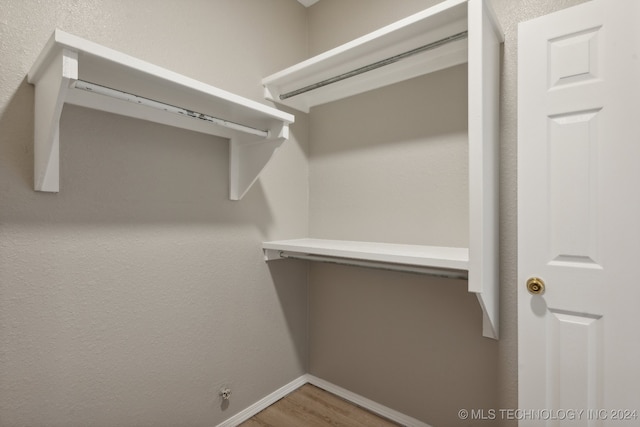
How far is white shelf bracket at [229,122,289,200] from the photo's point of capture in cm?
148

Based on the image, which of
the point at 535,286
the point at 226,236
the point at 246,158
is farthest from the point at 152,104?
the point at 535,286

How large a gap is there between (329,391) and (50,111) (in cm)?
194

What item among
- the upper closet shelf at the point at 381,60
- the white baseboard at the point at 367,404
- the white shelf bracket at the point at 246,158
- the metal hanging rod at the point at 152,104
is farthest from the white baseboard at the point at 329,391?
the upper closet shelf at the point at 381,60

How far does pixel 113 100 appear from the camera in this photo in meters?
1.12

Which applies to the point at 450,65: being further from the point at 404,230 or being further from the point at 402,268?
A: the point at 402,268

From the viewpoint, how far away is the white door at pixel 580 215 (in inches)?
38.8

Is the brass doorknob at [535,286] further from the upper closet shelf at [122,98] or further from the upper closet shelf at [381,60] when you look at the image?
the upper closet shelf at [122,98]

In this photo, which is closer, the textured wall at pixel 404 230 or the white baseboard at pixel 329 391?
the textured wall at pixel 404 230

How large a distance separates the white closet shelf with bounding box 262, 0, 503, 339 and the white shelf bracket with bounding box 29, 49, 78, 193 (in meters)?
0.99

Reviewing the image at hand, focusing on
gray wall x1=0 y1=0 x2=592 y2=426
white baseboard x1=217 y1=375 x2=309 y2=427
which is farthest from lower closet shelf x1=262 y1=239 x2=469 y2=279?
white baseboard x1=217 y1=375 x2=309 y2=427

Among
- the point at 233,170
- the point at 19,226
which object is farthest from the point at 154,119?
the point at 19,226

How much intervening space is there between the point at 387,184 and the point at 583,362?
108 centimetres

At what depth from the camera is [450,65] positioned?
1447mm

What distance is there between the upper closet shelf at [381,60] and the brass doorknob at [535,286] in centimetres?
99
